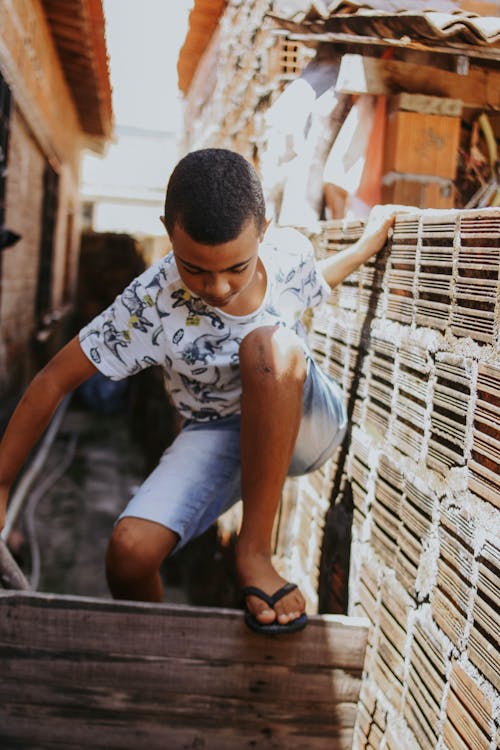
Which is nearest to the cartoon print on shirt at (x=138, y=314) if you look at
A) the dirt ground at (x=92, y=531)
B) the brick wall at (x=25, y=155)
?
the dirt ground at (x=92, y=531)

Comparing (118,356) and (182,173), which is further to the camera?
(118,356)

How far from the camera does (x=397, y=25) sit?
255cm

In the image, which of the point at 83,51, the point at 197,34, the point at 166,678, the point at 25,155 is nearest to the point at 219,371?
the point at 166,678

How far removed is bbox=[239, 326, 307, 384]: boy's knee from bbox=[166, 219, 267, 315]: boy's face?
0.41 ft

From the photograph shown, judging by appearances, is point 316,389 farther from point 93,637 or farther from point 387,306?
point 93,637

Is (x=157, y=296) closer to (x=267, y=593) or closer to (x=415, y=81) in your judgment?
(x=267, y=593)

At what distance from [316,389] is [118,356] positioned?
57 cm

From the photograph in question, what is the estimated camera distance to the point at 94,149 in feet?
51.2

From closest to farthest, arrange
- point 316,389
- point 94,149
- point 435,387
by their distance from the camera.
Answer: point 435,387, point 316,389, point 94,149

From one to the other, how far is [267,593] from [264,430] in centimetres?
38

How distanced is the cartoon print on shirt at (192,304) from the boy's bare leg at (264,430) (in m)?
0.26

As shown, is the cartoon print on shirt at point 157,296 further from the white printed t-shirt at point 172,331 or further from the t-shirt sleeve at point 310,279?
the t-shirt sleeve at point 310,279

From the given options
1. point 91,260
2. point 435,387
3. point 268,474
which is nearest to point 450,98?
point 435,387

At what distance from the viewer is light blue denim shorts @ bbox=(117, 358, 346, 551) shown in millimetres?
2066
